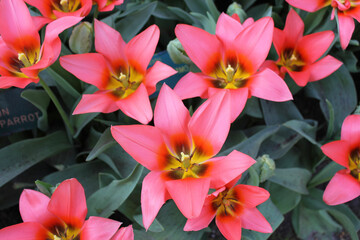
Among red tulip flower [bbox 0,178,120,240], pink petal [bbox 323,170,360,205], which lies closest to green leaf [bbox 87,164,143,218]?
red tulip flower [bbox 0,178,120,240]

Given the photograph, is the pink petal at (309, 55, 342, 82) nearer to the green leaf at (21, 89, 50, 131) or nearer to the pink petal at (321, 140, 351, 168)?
the pink petal at (321, 140, 351, 168)

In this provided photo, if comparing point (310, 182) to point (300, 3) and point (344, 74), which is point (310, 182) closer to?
point (344, 74)

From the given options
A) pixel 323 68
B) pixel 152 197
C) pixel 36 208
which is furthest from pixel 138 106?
pixel 323 68

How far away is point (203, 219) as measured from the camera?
825mm

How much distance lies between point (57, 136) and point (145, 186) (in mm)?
579

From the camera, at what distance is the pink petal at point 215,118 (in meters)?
0.78

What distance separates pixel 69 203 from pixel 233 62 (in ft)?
1.69

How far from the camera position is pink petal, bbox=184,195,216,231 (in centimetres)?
81

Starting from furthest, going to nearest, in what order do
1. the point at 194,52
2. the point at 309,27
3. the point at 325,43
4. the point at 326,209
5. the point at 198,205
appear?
the point at 309,27
the point at 326,209
the point at 325,43
the point at 194,52
the point at 198,205

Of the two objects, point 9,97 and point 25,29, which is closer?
point 25,29

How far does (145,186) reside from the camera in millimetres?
741

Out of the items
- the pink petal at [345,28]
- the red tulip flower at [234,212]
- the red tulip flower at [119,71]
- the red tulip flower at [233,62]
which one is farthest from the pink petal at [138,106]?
the pink petal at [345,28]

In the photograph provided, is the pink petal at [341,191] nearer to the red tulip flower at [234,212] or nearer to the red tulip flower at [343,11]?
the red tulip flower at [234,212]

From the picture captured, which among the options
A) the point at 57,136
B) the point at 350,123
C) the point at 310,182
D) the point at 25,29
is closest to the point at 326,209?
the point at 310,182
